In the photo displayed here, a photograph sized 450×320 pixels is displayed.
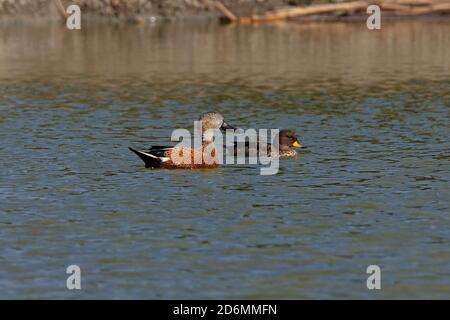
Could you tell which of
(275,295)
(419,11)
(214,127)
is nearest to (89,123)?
→ (214,127)

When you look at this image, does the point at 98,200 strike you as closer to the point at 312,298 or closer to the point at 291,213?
the point at 291,213

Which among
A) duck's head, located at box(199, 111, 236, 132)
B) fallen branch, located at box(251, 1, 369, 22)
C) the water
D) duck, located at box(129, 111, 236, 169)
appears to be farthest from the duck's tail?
fallen branch, located at box(251, 1, 369, 22)

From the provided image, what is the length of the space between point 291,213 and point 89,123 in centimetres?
985

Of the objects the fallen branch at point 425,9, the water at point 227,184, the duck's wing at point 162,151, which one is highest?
the fallen branch at point 425,9

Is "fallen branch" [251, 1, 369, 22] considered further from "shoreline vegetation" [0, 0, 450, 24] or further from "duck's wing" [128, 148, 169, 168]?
"duck's wing" [128, 148, 169, 168]

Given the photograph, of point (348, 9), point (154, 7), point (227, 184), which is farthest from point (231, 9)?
point (227, 184)

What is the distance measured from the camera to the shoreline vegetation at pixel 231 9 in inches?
1890

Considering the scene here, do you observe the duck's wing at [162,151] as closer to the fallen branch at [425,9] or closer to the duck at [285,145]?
the duck at [285,145]

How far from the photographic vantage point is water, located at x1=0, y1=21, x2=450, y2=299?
14375 mm

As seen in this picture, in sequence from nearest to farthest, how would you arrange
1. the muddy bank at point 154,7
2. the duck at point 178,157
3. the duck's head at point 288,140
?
the duck at point 178,157, the duck's head at point 288,140, the muddy bank at point 154,7

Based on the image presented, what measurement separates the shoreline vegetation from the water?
29.7 feet

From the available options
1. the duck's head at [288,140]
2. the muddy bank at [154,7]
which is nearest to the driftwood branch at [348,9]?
the muddy bank at [154,7]

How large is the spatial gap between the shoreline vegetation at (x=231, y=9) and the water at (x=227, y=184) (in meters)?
9.04

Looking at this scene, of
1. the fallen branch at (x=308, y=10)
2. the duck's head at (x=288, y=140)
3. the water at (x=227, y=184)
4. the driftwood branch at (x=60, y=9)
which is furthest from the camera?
the fallen branch at (x=308, y=10)
